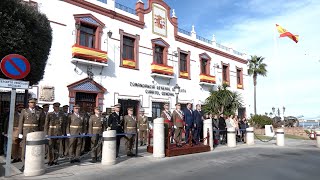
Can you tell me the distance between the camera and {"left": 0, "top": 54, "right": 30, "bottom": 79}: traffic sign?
6941 millimetres

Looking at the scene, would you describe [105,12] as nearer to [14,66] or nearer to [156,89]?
[156,89]

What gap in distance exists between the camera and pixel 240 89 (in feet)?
96.7

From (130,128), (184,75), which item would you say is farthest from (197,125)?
(184,75)

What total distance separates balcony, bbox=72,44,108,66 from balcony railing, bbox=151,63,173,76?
399cm

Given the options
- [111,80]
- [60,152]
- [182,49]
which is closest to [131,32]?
[111,80]

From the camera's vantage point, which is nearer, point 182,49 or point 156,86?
point 156,86

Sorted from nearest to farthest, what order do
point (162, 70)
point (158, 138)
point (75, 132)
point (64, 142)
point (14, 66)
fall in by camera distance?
1. point (14, 66)
2. point (75, 132)
3. point (64, 142)
4. point (158, 138)
5. point (162, 70)

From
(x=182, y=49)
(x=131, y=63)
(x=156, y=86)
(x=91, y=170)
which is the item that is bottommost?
(x=91, y=170)

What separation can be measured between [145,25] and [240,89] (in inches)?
541

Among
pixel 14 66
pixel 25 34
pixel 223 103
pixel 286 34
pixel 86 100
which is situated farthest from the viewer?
pixel 286 34

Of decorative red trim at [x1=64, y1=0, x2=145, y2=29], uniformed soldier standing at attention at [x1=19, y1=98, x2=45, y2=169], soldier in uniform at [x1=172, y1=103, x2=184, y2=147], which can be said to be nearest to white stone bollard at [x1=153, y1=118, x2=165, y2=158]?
soldier in uniform at [x1=172, y1=103, x2=184, y2=147]

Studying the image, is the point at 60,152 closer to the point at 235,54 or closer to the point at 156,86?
the point at 156,86

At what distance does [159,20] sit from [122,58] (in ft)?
16.0

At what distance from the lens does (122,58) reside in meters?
18.3
